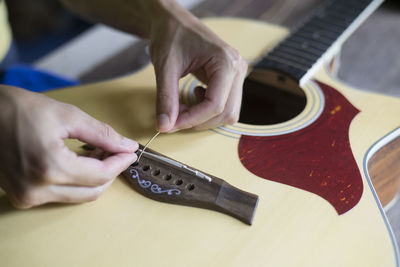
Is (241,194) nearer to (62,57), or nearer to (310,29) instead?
(310,29)

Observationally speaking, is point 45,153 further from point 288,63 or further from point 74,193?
point 288,63

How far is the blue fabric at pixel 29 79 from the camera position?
107 centimetres

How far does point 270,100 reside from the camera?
97 centimetres

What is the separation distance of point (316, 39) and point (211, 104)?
0.41 meters

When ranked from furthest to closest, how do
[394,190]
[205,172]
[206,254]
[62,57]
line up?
[62,57]
[394,190]
[205,172]
[206,254]

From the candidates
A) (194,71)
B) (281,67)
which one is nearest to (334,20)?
(281,67)

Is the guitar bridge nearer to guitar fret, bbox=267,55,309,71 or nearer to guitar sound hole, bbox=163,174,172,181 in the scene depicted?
guitar sound hole, bbox=163,174,172,181

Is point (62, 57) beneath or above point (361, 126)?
beneath

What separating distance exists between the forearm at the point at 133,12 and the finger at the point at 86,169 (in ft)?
1.07

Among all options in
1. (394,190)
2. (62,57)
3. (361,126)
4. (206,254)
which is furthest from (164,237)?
(62,57)

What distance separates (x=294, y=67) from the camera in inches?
34.4

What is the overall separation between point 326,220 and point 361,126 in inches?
9.5

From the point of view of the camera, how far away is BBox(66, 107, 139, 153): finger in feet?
1.85

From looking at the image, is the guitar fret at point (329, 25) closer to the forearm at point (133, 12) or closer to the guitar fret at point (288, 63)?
the guitar fret at point (288, 63)
